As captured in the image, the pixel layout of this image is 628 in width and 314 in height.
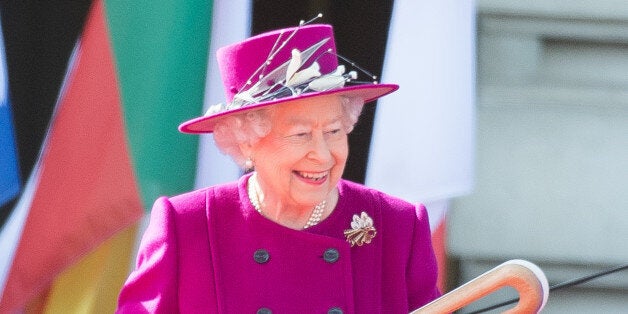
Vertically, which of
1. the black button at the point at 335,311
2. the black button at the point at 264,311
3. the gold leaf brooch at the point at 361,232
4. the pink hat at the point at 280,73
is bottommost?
the black button at the point at 335,311

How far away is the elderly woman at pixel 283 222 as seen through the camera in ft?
11.1

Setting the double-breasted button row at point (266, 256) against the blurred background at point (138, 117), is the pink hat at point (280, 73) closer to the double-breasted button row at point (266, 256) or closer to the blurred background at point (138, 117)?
the double-breasted button row at point (266, 256)

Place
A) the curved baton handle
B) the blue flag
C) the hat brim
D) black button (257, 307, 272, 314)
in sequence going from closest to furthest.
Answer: the curved baton handle → the hat brim → black button (257, 307, 272, 314) → the blue flag

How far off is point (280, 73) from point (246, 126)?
134 millimetres

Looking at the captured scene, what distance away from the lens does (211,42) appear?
183 inches

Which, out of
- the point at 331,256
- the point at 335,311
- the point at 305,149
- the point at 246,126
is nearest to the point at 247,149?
the point at 246,126

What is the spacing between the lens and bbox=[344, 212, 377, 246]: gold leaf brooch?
3.51m

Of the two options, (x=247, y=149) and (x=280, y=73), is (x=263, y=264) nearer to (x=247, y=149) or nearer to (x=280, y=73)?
(x=247, y=149)

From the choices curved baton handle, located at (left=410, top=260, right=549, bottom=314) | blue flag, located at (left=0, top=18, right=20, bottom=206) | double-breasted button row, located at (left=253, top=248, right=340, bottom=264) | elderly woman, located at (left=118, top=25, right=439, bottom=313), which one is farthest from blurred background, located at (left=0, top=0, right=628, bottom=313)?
curved baton handle, located at (left=410, top=260, right=549, bottom=314)

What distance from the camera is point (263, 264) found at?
137 inches

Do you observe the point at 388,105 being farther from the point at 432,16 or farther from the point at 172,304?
the point at 172,304

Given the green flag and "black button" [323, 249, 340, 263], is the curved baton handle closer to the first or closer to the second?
"black button" [323, 249, 340, 263]

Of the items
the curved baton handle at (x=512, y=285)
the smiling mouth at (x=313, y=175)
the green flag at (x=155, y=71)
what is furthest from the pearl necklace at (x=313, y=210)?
the green flag at (x=155, y=71)

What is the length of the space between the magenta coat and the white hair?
12 centimetres
